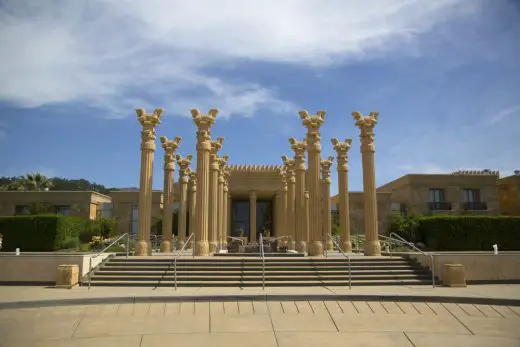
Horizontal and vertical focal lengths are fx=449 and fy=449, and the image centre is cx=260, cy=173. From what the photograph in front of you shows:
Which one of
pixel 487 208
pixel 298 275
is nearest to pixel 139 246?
pixel 298 275

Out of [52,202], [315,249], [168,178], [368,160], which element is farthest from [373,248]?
[52,202]

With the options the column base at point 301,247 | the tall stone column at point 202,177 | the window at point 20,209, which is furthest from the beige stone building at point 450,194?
the window at point 20,209

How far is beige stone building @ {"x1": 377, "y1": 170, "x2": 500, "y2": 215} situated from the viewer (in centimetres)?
4019

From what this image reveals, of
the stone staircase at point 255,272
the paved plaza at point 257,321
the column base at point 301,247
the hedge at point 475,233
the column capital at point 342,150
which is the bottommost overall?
the paved plaza at point 257,321

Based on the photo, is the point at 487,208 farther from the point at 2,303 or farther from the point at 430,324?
the point at 2,303

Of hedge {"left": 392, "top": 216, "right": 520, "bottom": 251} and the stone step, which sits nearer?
the stone step

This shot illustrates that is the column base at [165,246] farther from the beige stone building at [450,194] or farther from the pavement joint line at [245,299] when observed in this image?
the beige stone building at [450,194]

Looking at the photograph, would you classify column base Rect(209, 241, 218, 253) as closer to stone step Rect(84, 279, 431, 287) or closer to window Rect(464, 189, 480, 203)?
stone step Rect(84, 279, 431, 287)

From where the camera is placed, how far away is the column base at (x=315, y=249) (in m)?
19.7

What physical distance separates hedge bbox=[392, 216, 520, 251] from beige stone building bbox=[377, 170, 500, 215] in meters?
14.2

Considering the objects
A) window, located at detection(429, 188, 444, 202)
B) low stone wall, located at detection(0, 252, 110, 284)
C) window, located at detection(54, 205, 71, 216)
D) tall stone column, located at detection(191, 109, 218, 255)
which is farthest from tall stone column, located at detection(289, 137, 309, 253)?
window, located at detection(54, 205, 71, 216)

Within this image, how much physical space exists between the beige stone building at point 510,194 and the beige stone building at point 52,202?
128 ft

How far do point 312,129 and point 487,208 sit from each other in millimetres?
27109

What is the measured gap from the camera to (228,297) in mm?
10758
